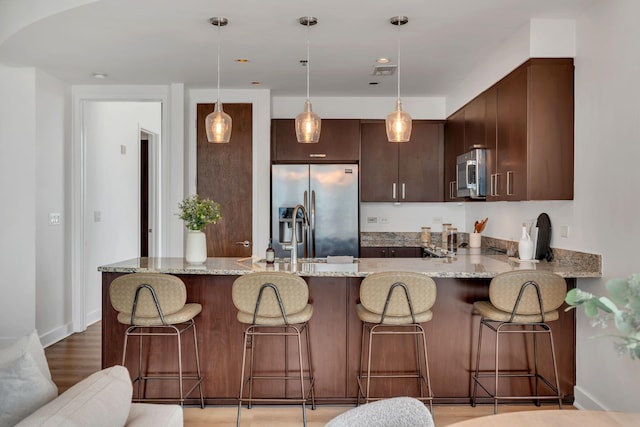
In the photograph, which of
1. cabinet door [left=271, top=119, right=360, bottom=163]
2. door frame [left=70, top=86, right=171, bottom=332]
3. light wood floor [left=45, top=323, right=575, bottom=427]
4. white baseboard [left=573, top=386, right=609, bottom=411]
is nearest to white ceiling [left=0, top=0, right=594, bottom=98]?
door frame [left=70, top=86, right=171, bottom=332]

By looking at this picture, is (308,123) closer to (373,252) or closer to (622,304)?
(622,304)

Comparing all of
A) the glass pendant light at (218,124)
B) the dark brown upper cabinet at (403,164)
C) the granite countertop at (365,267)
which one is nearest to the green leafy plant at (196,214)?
the granite countertop at (365,267)

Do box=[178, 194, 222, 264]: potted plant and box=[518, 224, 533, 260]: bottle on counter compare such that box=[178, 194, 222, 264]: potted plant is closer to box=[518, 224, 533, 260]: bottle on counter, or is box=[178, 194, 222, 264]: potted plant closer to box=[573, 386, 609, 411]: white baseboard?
box=[518, 224, 533, 260]: bottle on counter

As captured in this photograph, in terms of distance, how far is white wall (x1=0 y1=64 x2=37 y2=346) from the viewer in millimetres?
4586

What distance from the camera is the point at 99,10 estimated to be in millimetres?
3236

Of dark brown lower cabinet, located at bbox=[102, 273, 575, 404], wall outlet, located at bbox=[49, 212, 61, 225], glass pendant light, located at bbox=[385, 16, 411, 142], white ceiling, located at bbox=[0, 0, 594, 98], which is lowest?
dark brown lower cabinet, located at bbox=[102, 273, 575, 404]

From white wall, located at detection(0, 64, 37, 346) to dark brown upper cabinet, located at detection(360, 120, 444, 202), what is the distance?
3278 millimetres

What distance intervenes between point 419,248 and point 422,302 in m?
2.88

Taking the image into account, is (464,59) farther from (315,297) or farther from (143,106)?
(143,106)

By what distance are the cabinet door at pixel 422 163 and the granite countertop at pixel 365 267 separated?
2.00 meters

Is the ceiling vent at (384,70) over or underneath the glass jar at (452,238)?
over

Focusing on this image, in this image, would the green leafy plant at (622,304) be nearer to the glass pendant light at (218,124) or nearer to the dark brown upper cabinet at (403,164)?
the glass pendant light at (218,124)

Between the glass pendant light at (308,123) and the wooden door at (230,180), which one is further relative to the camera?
the wooden door at (230,180)

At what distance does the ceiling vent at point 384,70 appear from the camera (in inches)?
175
